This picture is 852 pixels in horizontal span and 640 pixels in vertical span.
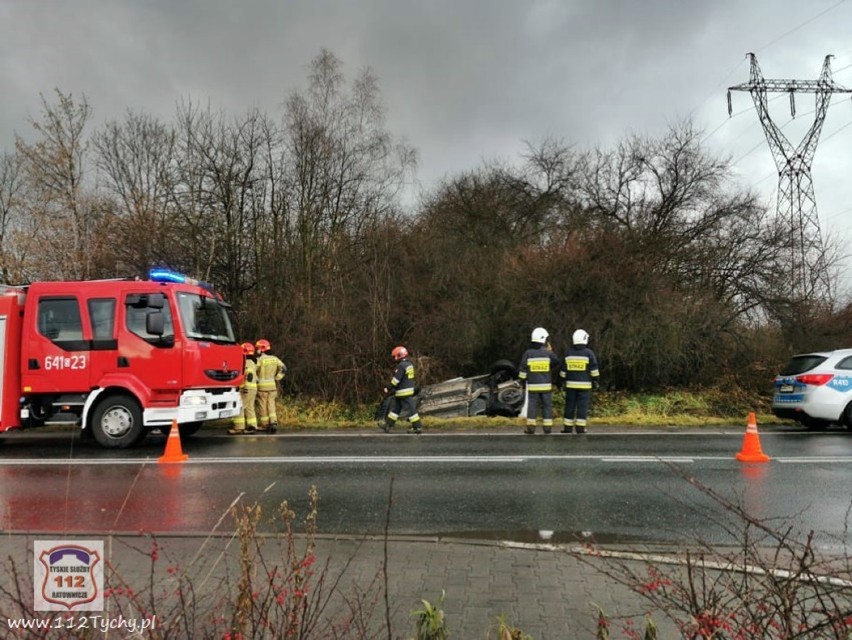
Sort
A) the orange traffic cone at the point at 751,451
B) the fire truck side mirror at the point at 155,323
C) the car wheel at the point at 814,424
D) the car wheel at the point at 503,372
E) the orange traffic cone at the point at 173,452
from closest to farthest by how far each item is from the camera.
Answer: the orange traffic cone at the point at 751,451 < the orange traffic cone at the point at 173,452 < the fire truck side mirror at the point at 155,323 < the car wheel at the point at 814,424 < the car wheel at the point at 503,372

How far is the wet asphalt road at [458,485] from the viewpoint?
5949 mm

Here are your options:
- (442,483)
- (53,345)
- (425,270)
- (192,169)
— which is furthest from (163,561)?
(192,169)

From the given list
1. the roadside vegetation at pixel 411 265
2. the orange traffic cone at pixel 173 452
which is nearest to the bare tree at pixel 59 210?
the roadside vegetation at pixel 411 265

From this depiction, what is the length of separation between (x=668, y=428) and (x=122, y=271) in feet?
50.5

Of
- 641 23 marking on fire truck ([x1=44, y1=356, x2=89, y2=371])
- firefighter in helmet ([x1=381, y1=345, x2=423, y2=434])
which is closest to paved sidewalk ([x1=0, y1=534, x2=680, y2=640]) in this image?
641 23 marking on fire truck ([x1=44, y1=356, x2=89, y2=371])

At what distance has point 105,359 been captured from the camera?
10.7m

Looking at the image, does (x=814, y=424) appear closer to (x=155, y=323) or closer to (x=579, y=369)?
(x=579, y=369)

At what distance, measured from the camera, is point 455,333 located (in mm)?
16656

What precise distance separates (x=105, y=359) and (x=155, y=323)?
3.83 ft

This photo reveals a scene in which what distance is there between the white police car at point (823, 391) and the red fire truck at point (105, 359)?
11.1 m

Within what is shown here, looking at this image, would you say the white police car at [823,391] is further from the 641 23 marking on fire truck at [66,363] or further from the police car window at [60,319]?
the police car window at [60,319]

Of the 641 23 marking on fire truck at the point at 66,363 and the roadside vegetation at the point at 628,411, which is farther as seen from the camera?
the roadside vegetation at the point at 628,411

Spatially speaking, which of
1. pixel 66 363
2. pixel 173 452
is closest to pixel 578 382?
pixel 173 452

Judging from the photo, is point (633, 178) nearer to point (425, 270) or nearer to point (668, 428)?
point (425, 270)
